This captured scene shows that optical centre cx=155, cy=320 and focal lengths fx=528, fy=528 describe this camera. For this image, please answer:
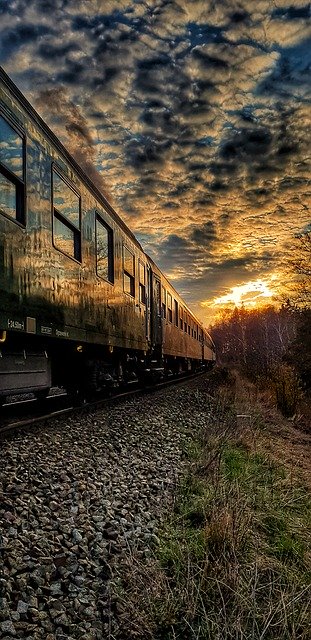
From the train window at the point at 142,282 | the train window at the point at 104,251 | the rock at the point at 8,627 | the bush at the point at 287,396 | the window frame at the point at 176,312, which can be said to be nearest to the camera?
the rock at the point at 8,627

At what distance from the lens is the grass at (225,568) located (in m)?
2.73

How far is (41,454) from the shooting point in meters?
5.09

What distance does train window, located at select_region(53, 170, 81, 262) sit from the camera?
6309mm

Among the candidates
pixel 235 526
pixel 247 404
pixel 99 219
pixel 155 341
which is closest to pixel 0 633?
pixel 235 526

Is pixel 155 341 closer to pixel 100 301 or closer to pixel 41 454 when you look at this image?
pixel 100 301

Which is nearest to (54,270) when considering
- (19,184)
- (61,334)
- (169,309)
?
(61,334)

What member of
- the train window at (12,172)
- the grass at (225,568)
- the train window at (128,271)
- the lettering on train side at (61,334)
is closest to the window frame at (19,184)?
the train window at (12,172)

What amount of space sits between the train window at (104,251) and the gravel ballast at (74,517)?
8.77 ft

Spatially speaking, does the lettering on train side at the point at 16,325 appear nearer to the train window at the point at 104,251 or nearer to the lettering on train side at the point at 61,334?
the lettering on train side at the point at 61,334

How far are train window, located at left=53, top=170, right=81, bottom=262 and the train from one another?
13mm

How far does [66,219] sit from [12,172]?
164 cm

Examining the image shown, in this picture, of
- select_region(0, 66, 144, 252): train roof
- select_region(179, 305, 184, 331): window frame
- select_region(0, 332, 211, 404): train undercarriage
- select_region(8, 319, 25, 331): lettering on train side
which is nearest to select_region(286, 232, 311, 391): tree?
select_region(179, 305, 184, 331): window frame

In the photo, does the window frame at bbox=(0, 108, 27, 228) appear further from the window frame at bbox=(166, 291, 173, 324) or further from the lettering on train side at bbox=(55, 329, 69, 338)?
the window frame at bbox=(166, 291, 173, 324)

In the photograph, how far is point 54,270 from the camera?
6.15 metres
